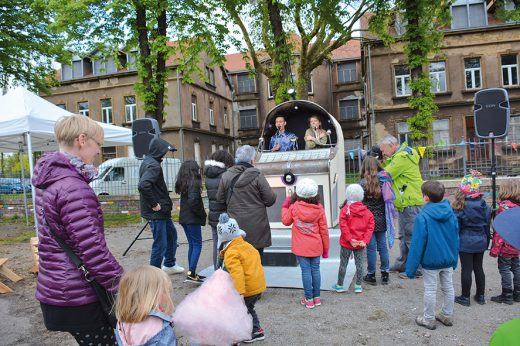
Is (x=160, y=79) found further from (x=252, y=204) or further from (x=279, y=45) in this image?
(x=252, y=204)

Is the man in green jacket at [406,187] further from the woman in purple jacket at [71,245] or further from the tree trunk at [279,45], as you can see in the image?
the tree trunk at [279,45]

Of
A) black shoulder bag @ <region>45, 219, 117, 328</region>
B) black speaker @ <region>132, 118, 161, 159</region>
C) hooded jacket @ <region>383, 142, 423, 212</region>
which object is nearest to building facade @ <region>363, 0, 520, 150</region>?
black speaker @ <region>132, 118, 161, 159</region>

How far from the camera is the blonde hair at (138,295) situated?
7.47 ft

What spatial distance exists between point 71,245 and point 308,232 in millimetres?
2932

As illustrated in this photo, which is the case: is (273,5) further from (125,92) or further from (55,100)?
(55,100)

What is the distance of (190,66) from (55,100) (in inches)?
809

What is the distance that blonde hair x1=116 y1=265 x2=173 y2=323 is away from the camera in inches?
89.6

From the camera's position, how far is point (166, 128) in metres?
28.1

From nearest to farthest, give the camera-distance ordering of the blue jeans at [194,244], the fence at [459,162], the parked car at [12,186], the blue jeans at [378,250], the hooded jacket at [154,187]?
the blue jeans at [378,250], the hooded jacket at [154,187], the blue jeans at [194,244], the fence at [459,162], the parked car at [12,186]

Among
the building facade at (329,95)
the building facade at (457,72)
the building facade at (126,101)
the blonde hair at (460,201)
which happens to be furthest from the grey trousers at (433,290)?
the building facade at (329,95)

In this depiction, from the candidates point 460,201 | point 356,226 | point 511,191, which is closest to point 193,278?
point 356,226

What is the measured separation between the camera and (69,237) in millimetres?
2283

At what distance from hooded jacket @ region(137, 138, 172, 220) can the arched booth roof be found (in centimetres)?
339

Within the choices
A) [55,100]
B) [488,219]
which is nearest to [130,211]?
[488,219]
